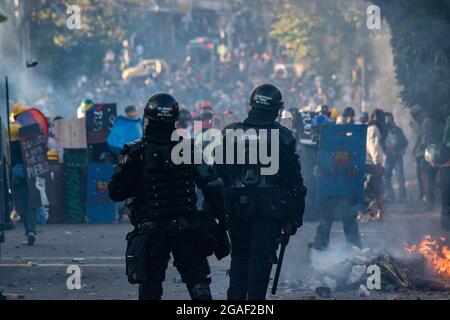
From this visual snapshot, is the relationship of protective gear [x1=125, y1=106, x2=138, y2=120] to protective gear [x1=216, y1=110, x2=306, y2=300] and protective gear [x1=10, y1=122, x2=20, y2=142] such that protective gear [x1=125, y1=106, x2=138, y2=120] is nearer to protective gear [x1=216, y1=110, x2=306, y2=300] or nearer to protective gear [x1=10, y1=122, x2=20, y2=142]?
protective gear [x1=10, y1=122, x2=20, y2=142]

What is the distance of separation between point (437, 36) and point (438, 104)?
59.1 inches

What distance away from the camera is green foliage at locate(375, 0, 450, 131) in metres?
17.9

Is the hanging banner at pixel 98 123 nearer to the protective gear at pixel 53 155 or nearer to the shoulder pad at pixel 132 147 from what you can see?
the protective gear at pixel 53 155

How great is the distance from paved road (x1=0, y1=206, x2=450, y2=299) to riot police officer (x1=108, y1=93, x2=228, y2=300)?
8.81 feet

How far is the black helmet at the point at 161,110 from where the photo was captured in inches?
307

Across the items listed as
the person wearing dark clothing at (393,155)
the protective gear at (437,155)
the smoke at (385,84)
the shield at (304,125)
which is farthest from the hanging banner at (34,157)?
the smoke at (385,84)

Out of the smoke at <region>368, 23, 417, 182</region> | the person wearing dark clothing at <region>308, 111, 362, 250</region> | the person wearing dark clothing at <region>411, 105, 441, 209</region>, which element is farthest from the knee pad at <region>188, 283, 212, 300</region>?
the smoke at <region>368, 23, 417, 182</region>

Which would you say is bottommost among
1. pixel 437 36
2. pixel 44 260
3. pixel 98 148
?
pixel 44 260

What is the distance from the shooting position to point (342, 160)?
13727 millimetres

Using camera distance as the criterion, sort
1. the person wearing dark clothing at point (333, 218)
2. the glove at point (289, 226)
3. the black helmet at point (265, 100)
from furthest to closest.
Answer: the person wearing dark clothing at point (333, 218) → the black helmet at point (265, 100) → the glove at point (289, 226)
